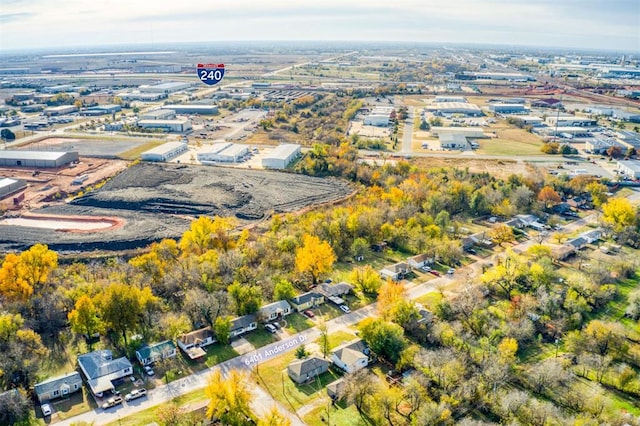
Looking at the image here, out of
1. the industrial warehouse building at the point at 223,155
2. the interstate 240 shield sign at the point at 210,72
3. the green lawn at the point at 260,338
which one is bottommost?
the green lawn at the point at 260,338

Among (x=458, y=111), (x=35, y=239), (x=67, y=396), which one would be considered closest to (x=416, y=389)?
(x=67, y=396)

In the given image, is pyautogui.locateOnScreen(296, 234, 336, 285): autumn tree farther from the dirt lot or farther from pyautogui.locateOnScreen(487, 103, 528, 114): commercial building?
pyautogui.locateOnScreen(487, 103, 528, 114): commercial building

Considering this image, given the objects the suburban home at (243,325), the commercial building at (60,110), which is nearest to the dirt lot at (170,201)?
the suburban home at (243,325)

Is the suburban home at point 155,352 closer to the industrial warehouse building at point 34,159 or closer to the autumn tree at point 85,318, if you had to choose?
the autumn tree at point 85,318

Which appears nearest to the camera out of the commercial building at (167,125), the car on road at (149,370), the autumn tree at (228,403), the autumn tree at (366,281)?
the autumn tree at (228,403)

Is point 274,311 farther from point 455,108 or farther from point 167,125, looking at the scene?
point 455,108
